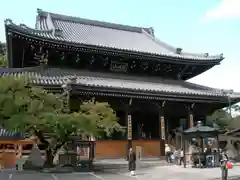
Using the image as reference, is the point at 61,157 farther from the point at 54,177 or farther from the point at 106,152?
the point at 106,152

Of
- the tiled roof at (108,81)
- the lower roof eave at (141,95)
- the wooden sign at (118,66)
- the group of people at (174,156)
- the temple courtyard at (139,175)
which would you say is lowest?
the temple courtyard at (139,175)

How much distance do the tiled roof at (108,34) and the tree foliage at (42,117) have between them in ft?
35.6

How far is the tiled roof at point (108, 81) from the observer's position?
23484 millimetres

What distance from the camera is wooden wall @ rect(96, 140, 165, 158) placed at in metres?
24.6

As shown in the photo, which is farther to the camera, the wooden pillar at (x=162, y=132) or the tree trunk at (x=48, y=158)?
the wooden pillar at (x=162, y=132)

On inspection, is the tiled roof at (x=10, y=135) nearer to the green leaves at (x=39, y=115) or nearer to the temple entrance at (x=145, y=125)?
the green leaves at (x=39, y=115)

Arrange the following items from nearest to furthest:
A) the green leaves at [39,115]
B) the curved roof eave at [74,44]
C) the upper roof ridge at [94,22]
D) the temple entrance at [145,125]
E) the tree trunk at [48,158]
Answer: the green leaves at [39,115] < the tree trunk at [48,158] < the curved roof eave at [74,44] < the temple entrance at [145,125] < the upper roof ridge at [94,22]

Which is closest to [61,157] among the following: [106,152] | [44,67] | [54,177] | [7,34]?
[54,177]

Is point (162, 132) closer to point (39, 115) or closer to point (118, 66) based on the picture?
point (118, 66)

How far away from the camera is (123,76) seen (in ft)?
94.4

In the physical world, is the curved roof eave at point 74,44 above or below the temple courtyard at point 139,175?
above

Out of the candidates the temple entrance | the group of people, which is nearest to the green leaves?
the group of people

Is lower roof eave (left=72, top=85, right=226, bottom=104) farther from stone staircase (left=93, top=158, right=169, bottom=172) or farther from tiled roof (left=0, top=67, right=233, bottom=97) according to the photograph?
stone staircase (left=93, top=158, right=169, bottom=172)

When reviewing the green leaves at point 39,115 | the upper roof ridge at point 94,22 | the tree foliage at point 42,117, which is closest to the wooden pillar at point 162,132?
the tree foliage at point 42,117
